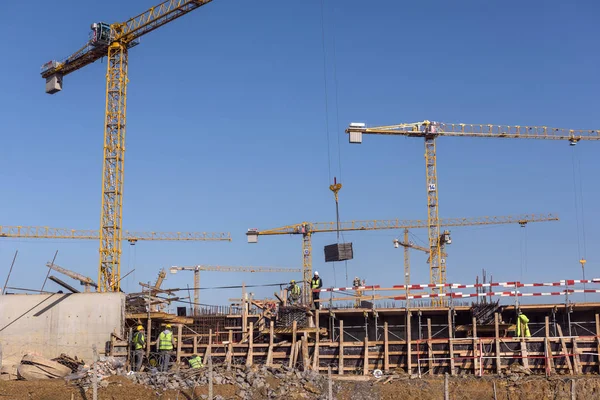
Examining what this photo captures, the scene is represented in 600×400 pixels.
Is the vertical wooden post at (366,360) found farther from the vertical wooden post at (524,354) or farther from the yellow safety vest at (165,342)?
the yellow safety vest at (165,342)

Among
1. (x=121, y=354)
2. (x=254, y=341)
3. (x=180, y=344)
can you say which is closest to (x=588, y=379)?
(x=254, y=341)

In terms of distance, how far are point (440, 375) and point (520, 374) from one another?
2794mm

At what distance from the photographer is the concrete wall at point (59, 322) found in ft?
102

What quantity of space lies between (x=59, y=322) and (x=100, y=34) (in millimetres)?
27695

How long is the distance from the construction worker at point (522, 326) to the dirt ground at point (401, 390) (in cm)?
292

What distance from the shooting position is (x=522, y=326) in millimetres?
29531

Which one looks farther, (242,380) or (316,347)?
(316,347)

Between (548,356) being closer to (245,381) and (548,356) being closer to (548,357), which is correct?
(548,357)

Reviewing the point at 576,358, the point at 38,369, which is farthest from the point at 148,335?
the point at 576,358

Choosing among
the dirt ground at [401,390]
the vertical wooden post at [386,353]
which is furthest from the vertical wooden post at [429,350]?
the dirt ground at [401,390]

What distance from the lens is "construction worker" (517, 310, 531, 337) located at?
29250 mm

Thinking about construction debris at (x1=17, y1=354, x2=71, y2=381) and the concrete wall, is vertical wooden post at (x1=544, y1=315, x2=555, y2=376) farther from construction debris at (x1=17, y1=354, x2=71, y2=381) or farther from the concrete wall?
construction debris at (x1=17, y1=354, x2=71, y2=381)

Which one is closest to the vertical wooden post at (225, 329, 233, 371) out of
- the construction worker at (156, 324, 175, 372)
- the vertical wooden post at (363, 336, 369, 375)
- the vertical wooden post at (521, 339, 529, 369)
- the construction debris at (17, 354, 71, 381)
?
the construction worker at (156, 324, 175, 372)

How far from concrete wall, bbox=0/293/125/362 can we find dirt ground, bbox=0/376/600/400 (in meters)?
4.71
